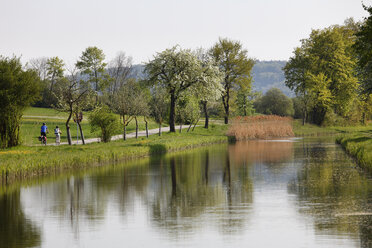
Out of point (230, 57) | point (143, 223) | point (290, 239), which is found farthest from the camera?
point (230, 57)

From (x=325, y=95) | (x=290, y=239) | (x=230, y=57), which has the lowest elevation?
(x=290, y=239)

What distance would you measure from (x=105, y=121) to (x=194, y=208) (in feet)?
83.4

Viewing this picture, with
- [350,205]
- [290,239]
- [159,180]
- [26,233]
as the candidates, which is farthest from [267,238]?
[159,180]

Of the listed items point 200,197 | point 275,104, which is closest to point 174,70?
point 200,197

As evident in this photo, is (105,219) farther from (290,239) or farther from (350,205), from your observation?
(350,205)

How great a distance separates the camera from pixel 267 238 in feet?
45.4

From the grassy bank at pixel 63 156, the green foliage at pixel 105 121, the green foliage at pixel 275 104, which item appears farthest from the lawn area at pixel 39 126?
the green foliage at pixel 275 104

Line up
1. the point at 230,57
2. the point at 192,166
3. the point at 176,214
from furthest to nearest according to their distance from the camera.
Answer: the point at 230,57 < the point at 192,166 < the point at 176,214

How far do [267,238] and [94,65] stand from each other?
94.4 meters

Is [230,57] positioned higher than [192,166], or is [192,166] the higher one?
[230,57]

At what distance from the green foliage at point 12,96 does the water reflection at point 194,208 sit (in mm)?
7793

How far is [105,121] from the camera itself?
140ft

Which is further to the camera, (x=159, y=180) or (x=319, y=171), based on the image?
(x=319, y=171)

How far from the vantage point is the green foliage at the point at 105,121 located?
4244 cm
